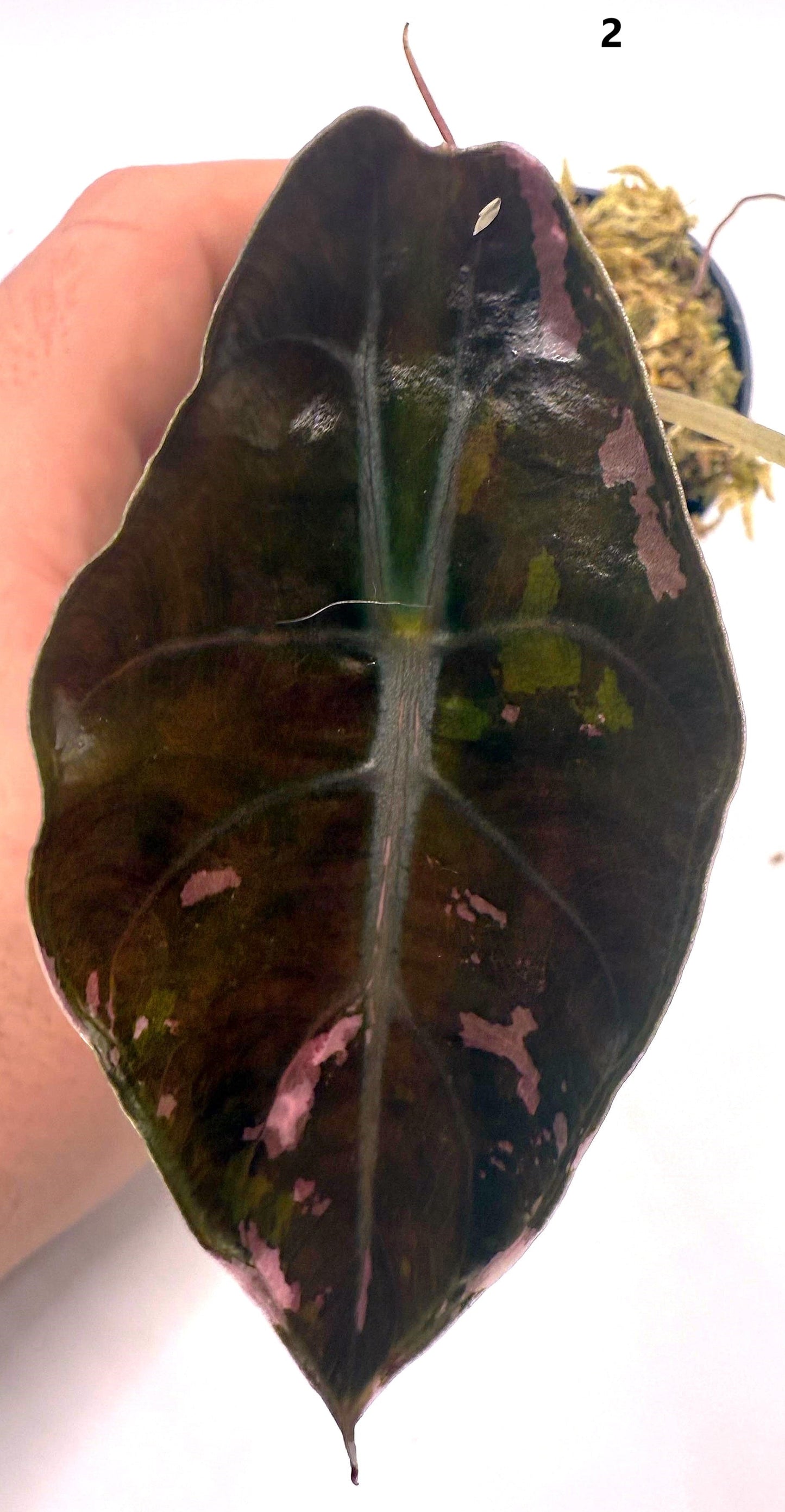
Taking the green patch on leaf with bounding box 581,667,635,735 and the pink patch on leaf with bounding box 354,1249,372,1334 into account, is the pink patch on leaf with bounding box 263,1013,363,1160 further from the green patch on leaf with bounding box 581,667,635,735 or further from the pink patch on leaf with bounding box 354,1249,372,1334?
the green patch on leaf with bounding box 581,667,635,735

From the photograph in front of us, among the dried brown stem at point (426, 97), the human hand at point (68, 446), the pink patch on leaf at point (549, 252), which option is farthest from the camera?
the human hand at point (68, 446)

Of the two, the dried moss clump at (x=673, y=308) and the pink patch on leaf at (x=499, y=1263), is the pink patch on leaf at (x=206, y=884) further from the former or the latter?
the dried moss clump at (x=673, y=308)

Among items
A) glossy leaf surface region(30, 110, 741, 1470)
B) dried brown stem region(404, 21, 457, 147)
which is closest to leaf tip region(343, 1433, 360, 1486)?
glossy leaf surface region(30, 110, 741, 1470)

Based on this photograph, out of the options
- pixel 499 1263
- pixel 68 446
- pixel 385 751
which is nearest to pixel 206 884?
pixel 385 751

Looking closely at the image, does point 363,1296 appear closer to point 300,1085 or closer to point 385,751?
point 300,1085

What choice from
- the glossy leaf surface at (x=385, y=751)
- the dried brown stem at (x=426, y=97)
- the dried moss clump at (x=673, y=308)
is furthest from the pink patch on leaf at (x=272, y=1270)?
the dried moss clump at (x=673, y=308)

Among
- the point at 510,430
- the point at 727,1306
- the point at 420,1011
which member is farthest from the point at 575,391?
the point at 727,1306

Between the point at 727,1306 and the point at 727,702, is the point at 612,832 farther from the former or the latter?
the point at 727,1306
